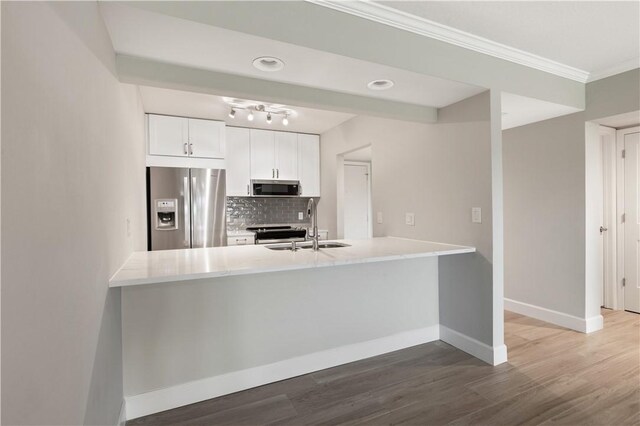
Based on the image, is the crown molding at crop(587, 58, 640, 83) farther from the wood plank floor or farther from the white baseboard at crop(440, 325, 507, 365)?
the white baseboard at crop(440, 325, 507, 365)

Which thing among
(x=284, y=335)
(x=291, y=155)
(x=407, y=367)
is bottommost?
(x=407, y=367)

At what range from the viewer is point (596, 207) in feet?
10.0

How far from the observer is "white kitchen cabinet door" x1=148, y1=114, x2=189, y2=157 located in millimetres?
3490

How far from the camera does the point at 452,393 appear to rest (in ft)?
6.77

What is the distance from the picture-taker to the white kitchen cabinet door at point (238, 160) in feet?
13.9

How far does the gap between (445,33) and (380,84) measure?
533 millimetres

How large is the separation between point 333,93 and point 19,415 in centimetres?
233

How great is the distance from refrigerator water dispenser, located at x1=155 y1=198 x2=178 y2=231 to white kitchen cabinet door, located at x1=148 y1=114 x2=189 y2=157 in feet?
1.90

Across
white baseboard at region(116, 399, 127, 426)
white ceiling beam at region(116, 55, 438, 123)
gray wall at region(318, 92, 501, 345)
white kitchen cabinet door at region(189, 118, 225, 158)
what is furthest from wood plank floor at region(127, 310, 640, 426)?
white kitchen cabinet door at region(189, 118, 225, 158)

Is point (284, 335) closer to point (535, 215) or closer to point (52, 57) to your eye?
point (52, 57)

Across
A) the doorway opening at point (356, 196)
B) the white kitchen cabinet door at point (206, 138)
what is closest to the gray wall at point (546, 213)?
the doorway opening at point (356, 196)

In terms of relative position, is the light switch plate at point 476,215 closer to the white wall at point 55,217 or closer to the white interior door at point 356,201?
the white wall at point 55,217

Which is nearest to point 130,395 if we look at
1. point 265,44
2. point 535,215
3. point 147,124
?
point 265,44

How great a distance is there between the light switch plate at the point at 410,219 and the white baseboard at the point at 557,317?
1.74 m
